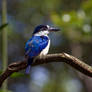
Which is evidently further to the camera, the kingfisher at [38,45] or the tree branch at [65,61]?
the kingfisher at [38,45]

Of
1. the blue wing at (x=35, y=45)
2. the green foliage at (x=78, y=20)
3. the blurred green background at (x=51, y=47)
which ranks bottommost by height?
the blurred green background at (x=51, y=47)

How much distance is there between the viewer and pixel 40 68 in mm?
11992

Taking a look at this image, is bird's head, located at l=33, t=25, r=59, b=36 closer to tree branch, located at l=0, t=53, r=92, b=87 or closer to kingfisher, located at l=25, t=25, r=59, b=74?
kingfisher, located at l=25, t=25, r=59, b=74

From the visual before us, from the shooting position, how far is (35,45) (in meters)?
4.97

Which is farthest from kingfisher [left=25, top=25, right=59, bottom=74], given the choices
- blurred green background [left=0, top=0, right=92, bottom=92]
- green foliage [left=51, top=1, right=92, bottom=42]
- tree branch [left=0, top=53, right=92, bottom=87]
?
blurred green background [left=0, top=0, right=92, bottom=92]

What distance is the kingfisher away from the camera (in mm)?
4609

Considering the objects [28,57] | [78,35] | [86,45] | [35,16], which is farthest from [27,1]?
[28,57]

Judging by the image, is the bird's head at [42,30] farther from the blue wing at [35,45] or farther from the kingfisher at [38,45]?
the blue wing at [35,45]

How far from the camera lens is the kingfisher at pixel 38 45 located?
4.61 metres

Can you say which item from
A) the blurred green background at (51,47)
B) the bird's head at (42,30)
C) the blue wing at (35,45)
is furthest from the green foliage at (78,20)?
the blurred green background at (51,47)

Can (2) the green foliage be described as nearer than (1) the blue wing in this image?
No

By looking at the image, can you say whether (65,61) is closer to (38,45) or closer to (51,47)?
(38,45)

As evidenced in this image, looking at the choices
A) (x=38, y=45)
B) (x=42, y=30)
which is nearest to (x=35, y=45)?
(x=38, y=45)

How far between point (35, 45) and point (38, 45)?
0.08 metres
